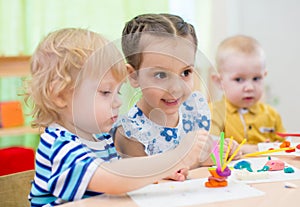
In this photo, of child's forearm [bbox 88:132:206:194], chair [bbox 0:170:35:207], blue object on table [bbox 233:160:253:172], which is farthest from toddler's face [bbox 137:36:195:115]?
chair [bbox 0:170:35:207]

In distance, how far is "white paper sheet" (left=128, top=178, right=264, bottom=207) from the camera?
2.47ft

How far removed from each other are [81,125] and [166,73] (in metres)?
0.17

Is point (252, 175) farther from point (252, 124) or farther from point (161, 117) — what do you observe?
point (252, 124)

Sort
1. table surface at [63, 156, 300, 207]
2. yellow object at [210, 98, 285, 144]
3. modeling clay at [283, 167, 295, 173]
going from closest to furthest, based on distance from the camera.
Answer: table surface at [63, 156, 300, 207] < modeling clay at [283, 167, 295, 173] < yellow object at [210, 98, 285, 144]

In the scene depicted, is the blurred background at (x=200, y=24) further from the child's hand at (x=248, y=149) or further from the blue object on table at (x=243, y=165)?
the blue object on table at (x=243, y=165)

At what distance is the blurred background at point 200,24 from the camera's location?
2.54 m

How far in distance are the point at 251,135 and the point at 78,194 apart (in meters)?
0.99

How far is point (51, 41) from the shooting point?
0.88 metres

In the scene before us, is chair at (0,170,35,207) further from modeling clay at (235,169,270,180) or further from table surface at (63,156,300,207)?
modeling clay at (235,169,270,180)

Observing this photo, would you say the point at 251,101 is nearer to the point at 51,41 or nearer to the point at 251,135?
the point at 251,135

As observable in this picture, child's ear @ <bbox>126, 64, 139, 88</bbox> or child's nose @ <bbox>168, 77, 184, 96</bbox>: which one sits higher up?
child's ear @ <bbox>126, 64, 139, 88</bbox>

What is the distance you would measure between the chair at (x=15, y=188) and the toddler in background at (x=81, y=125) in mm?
144

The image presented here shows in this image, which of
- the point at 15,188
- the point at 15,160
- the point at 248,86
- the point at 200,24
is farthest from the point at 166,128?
the point at 200,24

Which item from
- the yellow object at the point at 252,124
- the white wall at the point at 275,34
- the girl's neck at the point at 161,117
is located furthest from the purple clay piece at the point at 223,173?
the white wall at the point at 275,34
